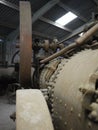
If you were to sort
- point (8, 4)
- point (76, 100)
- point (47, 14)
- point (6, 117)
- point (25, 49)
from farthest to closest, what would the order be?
point (47, 14) → point (8, 4) → point (6, 117) → point (25, 49) → point (76, 100)

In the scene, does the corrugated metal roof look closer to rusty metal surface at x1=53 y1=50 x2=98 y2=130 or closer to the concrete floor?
the concrete floor

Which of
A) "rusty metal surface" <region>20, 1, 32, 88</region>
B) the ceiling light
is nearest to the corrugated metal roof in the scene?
the ceiling light

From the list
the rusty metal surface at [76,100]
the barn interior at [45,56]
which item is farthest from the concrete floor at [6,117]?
the rusty metal surface at [76,100]

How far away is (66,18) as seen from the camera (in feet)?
22.7

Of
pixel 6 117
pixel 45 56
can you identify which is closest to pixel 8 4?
pixel 6 117

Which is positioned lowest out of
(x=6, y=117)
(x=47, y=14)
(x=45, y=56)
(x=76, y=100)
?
(x=6, y=117)

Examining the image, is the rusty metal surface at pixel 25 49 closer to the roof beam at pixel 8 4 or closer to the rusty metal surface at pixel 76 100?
the rusty metal surface at pixel 76 100

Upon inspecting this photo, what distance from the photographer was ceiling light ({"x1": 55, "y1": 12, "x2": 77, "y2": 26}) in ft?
22.1

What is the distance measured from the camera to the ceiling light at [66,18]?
6.74 meters

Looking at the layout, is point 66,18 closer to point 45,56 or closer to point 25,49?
point 45,56

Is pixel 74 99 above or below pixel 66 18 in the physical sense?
below

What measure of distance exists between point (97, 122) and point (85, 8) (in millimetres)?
6167

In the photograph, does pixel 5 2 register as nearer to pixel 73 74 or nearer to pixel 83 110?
pixel 73 74

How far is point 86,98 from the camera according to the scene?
811 millimetres
